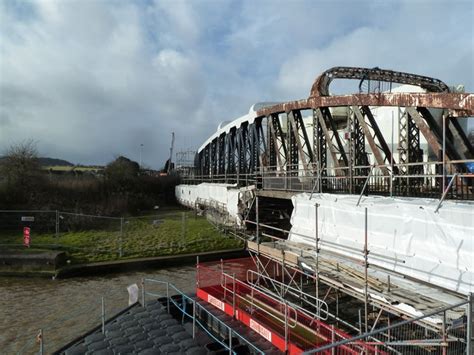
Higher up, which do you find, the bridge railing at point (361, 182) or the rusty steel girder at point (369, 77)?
the rusty steel girder at point (369, 77)

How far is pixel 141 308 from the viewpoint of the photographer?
1274 centimetres

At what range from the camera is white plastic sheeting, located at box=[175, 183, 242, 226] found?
22281 mm

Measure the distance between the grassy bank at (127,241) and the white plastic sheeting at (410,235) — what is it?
13.3 m

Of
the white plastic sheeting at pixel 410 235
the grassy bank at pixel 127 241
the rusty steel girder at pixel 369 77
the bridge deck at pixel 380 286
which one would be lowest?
the grassy bank at pixel 127 241

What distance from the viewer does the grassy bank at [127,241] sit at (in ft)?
69.9

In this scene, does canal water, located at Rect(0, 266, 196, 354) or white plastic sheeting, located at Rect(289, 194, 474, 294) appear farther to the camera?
canal water, located at Rect(0, 266, 196, 354)

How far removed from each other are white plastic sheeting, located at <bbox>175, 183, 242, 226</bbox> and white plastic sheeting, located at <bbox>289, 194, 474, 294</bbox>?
34.8 feet

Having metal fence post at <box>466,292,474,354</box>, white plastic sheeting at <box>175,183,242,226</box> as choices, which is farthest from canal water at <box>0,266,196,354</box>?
metal fence post at <box>466,292,474,354</box>

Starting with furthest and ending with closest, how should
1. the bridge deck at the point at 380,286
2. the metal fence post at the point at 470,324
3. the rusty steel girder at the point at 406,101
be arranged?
the rusty steel girder at the point at 406,101
the bridge deck at the point at 380,286
the metal fence post at the point at 470,324

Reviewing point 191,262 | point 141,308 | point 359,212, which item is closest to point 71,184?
point 191,262

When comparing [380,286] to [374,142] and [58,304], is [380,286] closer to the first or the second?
[374,142]

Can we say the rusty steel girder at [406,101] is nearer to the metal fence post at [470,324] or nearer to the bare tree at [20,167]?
the metal fence post at [470,324]

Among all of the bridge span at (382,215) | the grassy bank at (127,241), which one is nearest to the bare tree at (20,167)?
the grassy bank at (127,241)

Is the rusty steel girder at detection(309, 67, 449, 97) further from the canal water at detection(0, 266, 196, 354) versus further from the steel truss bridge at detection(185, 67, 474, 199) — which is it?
the canal water at detection(0, 266, 196, 354)
